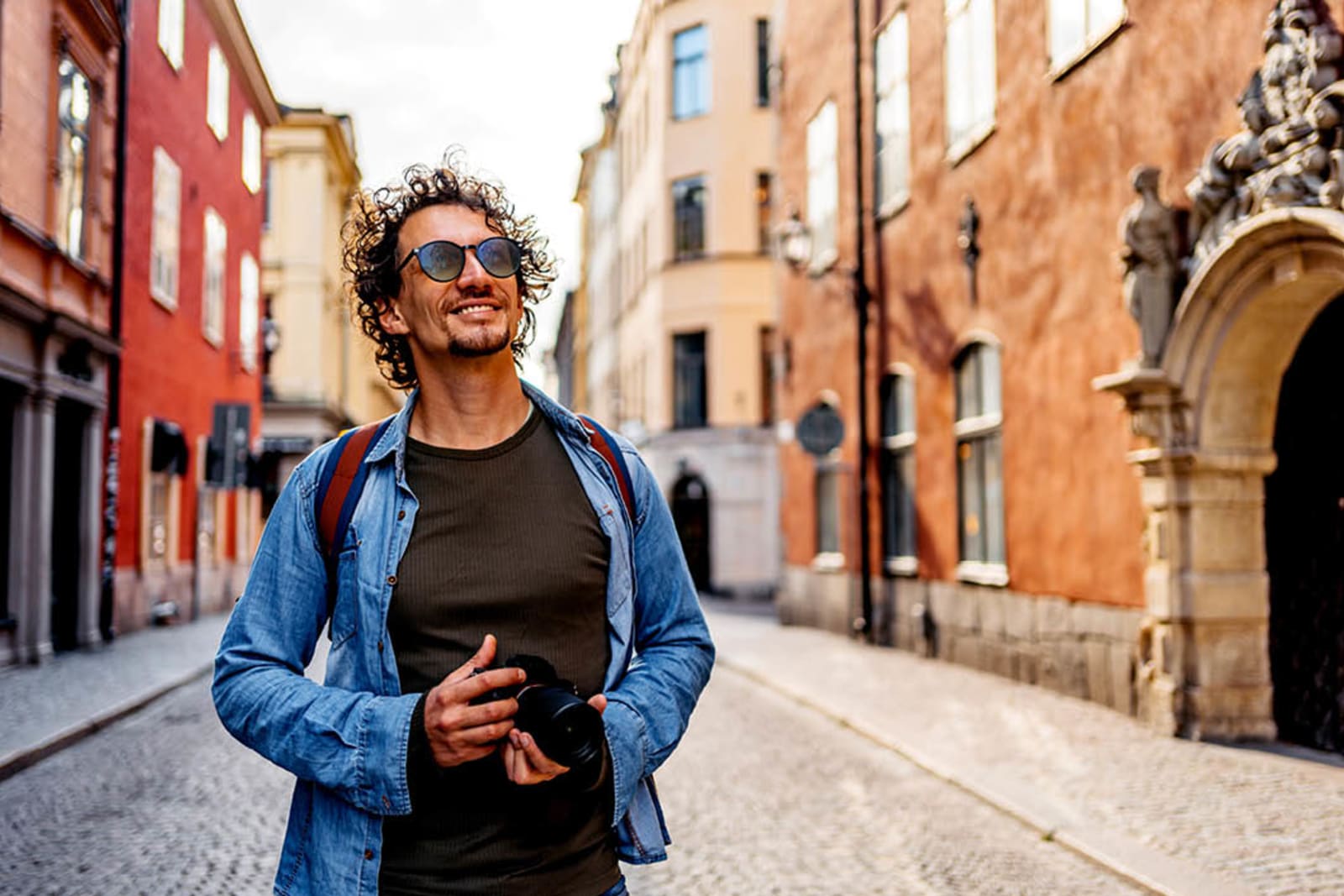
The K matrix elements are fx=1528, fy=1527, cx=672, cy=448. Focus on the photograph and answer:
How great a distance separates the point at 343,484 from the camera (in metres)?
2.50

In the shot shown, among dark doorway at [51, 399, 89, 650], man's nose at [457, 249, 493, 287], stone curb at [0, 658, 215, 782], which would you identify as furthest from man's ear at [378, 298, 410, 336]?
dark doorway at [51, 399, 89, 650]

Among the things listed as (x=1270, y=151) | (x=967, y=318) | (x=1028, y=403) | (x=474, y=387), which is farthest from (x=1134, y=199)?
(x=474, y=387)

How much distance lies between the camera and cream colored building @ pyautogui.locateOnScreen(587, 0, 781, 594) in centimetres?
3106

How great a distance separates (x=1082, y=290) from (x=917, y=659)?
513cm

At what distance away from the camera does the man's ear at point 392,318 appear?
274 cm

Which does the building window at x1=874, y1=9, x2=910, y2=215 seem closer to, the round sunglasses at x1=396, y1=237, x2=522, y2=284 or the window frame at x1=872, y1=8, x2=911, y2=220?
the window frame at x1=872, y1=8, x2=911, y2=220

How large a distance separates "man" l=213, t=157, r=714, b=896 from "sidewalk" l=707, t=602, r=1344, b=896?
384cm

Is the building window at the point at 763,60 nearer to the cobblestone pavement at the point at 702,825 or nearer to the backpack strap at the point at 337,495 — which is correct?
the cobblestone pavement at the point at 702,825

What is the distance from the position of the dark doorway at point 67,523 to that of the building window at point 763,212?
16.8 meters

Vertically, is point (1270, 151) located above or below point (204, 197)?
below

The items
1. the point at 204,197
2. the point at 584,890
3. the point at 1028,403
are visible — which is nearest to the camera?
the point at 584,890

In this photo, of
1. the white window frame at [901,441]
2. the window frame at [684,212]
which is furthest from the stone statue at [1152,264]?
the window frame at [684,212]

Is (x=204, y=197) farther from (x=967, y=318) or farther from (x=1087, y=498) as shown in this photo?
(x=1087, y=498)

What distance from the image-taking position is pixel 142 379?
67.7ft
